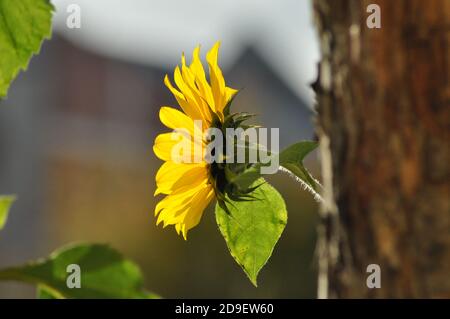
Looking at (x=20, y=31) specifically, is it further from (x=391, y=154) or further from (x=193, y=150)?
(x=391, y=154)

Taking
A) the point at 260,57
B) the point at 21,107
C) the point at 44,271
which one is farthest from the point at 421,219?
the point at 260,57

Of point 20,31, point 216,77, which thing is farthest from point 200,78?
point 20,31

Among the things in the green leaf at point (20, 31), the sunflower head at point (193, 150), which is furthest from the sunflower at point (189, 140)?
the green leaf at point (20, 31)

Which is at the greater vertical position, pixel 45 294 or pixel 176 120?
pixel 176 120

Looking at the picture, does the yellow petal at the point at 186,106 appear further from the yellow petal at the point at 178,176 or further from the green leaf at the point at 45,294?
the green leaf at the point at 45,294

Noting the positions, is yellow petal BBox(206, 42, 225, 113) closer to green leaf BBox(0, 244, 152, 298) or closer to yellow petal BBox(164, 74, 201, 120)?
yellow petal BBox(164, 74, 201, 120)

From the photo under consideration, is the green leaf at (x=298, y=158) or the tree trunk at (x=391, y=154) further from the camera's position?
the tree trunk at (x=391, y=154)
